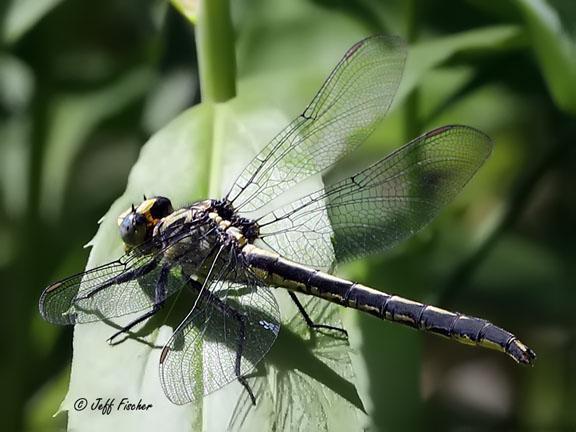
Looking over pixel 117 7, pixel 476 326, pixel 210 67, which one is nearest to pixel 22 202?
pixel 117 7

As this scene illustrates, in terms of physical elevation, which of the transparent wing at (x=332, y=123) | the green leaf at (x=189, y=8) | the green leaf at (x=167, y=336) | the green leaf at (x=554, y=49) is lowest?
the green leaf at (x=167, y=336)

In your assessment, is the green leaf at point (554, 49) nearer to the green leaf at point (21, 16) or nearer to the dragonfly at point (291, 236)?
the dragonfly at point (291, 236)

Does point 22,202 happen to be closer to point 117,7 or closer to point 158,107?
point 158,107

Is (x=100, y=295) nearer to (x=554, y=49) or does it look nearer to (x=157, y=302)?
(x=157, y=302)

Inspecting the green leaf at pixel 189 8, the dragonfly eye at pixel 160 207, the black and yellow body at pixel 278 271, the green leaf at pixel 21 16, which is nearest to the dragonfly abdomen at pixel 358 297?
the black and yellow body at pixel 278 271

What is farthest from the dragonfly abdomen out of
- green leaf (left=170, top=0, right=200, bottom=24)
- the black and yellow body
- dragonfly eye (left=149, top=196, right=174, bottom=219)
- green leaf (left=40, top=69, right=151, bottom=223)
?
green leaf (left=40, top=69, right=151, bottom=223)

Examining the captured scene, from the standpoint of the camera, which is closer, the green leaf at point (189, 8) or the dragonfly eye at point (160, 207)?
the dragonfly eye at point (160, 207)
